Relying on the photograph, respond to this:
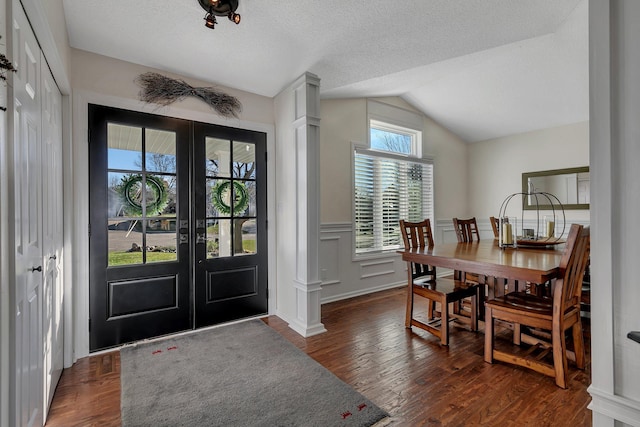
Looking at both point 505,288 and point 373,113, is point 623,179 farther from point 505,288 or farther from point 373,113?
point 373,113

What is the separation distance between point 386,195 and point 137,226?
132 inches

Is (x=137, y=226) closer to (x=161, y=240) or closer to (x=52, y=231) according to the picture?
(x=161, y=240)

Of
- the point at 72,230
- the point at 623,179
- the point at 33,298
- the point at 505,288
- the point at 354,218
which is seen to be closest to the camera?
the point at 623,179

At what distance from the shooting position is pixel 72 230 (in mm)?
2410

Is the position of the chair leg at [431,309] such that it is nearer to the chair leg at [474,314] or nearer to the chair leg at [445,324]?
the chair leg at [474,314]

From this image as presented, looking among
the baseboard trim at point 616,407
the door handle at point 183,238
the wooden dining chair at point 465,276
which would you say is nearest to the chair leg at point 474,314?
the wooden dining chair at point 465,276

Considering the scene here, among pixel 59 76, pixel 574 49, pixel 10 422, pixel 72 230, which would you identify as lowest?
pixel 10 422

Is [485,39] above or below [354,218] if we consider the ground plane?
above

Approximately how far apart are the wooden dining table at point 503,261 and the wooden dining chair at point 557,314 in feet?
0.42

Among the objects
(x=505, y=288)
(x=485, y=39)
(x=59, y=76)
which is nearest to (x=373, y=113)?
(x=485, y=39)

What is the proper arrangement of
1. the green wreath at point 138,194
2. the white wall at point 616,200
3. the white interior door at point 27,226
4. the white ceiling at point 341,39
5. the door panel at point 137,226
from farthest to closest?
1. the green wreath at point 138,194
2. the door panel at point 137,226
3. the white ceiling at point 341,39
4. the white interior door at point 27,226
5. the white wall at point 616,200

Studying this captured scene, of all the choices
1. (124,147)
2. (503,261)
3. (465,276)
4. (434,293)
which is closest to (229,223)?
(124,147)

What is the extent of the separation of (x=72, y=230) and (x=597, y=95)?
3244mm

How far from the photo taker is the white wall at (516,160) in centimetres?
468
